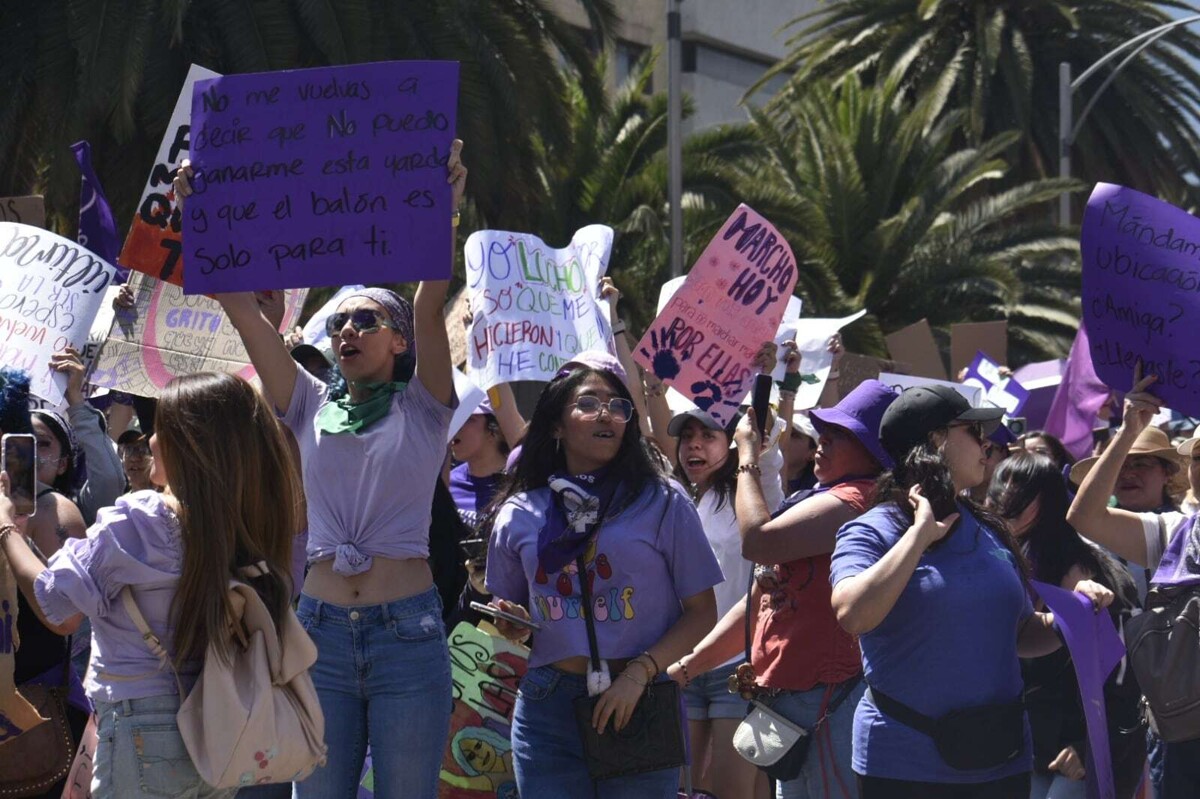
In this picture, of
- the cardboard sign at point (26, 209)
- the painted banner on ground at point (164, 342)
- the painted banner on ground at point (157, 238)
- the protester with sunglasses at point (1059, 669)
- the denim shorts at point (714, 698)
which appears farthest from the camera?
the cardboard sign at point (26, 209)

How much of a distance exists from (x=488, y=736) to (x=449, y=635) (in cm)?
38

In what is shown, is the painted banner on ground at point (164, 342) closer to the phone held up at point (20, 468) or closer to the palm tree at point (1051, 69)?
the phone held up at point (20, 468)

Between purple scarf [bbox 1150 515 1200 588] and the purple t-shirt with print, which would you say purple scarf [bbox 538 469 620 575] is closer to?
the purple t-shirt with print

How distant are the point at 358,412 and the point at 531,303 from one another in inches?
126

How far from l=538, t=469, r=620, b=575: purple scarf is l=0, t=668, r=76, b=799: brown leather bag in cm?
163

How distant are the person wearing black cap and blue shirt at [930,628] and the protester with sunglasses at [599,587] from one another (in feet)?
1.52

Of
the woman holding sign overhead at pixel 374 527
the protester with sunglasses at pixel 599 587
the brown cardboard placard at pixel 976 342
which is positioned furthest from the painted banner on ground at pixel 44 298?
the brown cardboard placard at pixel 976 342

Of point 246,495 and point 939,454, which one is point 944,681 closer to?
point 939,454

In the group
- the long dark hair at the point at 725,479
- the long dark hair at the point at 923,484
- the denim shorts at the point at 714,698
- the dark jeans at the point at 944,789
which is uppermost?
the long dark hair at the point at 923,484

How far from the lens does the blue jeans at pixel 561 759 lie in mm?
4391

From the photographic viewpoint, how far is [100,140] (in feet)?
45.7

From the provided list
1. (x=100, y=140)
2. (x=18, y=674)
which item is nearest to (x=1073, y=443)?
(x=18, y=674)

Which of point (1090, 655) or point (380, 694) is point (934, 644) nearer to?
point (1090, 655)

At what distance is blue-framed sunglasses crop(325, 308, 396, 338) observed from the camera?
4711mm
